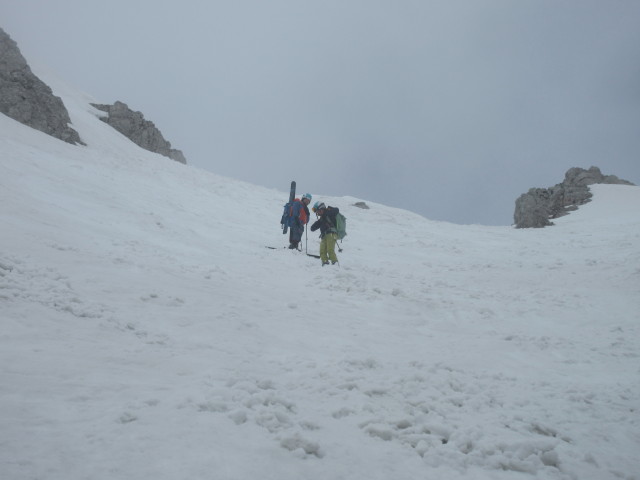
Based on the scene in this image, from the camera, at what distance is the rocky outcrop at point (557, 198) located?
35.5 metres

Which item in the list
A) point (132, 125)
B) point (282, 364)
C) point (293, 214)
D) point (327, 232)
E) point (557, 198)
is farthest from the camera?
point (557, 198)

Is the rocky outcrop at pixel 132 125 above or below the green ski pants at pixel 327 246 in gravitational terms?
above

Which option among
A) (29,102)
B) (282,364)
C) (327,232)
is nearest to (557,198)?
(327,232)

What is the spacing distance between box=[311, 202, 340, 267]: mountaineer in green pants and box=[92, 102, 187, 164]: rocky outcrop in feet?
126

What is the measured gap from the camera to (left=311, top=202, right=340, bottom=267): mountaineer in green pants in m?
12.6

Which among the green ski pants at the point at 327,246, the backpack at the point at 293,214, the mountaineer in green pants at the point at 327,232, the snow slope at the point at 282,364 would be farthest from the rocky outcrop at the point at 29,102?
the green ski pants at the point at 327,246

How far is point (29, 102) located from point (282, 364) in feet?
96.1

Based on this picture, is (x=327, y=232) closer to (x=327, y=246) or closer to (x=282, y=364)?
(x=327, y=246)

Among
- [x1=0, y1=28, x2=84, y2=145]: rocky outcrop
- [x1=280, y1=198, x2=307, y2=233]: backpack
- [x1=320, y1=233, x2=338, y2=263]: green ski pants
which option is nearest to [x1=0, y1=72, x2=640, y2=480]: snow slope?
[x1=320, y1=233, x2=338, y2=263]: green ski pants

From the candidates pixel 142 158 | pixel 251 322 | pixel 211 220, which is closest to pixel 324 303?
pixel 251 322

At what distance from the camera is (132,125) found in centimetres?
4512

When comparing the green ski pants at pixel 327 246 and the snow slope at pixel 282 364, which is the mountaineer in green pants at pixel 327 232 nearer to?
the green ski pants at pixel 327 246

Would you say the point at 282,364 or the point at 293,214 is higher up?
the point at 293,214

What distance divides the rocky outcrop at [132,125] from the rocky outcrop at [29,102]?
46.8 ft
